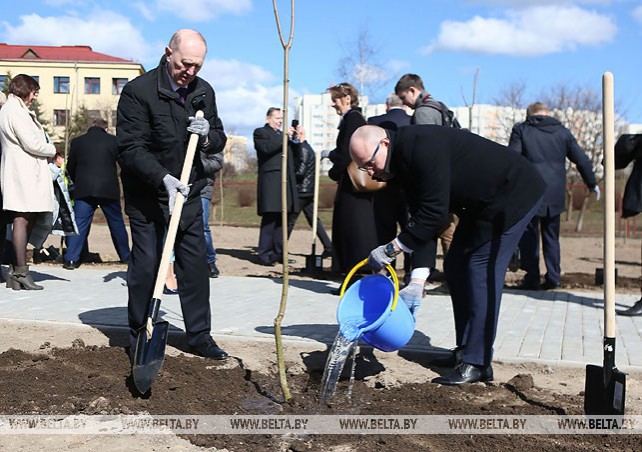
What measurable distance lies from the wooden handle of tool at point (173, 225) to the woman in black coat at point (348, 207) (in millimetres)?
2577

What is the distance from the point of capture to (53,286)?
8312 millimetres

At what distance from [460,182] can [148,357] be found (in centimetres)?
200

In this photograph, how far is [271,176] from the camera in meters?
11.3

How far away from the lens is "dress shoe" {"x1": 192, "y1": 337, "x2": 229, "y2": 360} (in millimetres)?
5227

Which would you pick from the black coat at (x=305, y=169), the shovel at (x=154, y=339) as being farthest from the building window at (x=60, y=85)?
the shovel at (x=154, y=339)

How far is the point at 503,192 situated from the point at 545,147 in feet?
15.0

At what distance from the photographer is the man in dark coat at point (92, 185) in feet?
33.1

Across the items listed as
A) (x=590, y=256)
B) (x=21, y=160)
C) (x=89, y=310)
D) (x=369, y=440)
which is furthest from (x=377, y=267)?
(x=590, y=256)

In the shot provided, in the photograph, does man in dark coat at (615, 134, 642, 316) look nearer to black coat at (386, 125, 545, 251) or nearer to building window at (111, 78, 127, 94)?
black coat at (386, 125, 545, 251)

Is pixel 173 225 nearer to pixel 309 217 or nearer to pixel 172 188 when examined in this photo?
pixel 172 188

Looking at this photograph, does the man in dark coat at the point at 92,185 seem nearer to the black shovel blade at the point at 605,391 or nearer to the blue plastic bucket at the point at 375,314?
the blue plastic bucket at the point at 375,314

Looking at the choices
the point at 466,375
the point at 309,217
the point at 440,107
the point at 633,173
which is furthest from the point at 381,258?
the point at 309,217

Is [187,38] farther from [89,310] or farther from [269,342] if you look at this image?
[89,310]

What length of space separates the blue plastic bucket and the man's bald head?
1535mm
